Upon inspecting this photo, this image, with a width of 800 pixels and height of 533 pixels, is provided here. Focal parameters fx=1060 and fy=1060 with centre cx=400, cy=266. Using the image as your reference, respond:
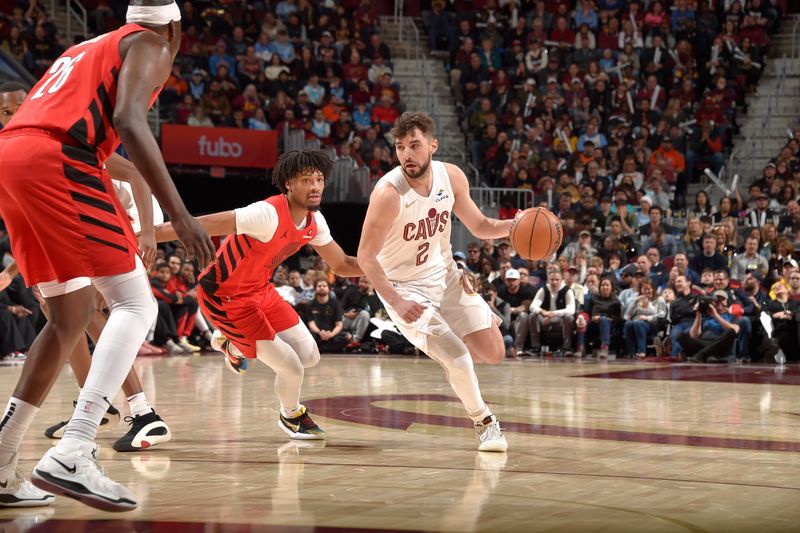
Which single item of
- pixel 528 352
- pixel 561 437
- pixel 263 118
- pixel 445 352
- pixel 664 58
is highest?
pixel 664 58

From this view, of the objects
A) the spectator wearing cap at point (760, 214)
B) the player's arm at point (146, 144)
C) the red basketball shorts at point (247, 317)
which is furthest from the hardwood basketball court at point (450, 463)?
the spectator wearing cap at point (760, 214)

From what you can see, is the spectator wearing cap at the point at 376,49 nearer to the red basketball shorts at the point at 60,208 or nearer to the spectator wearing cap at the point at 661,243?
the spectator wearing cap at the point at 661,243

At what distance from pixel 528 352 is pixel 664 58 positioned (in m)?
8.58

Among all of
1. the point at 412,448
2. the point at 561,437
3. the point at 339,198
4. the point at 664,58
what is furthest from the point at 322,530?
the point at 664,58

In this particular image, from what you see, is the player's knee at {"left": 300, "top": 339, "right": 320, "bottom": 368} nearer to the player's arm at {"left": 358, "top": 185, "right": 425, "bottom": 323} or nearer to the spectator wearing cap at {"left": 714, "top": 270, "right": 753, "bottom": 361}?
the player's arm at {"left": 358, "top": 185, "right": 425, "bottom": 323}

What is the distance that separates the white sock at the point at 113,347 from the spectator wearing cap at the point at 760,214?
13.2 metres

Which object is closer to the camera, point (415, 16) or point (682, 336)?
point (682, 336)

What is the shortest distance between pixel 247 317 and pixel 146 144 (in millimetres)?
2464

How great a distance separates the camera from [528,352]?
14.5 m

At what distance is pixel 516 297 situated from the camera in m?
14.6

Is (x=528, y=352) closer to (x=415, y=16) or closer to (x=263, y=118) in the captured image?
(x=263, y=118)

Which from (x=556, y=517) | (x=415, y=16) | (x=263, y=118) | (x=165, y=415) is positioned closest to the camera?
(x=556, y=517)

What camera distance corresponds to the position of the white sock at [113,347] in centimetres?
355

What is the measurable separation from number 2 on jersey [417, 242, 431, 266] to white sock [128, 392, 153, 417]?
5.24 feet
